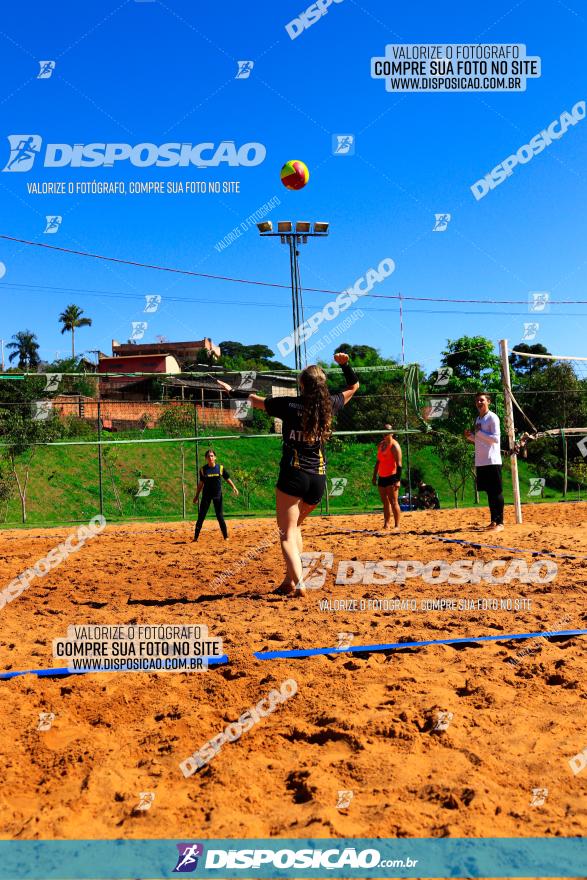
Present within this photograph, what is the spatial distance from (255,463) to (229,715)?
81.2ft

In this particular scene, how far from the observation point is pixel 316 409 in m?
5.86

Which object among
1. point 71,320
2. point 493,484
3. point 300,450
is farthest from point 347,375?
point 71,320

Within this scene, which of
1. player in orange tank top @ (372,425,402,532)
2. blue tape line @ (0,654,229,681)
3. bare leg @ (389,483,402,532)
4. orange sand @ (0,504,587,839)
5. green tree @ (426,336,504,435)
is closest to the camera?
orange sand @ (0,504,587,839)

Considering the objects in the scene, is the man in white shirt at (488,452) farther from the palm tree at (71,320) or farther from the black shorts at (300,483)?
the palm tree at (71,320)

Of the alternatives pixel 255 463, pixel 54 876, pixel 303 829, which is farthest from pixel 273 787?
pixel 255 463

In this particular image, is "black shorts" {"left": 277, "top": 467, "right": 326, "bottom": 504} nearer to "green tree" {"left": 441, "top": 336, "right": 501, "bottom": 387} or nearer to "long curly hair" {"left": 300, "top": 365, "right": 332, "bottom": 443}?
"long curly hair" {"left": 300, "top": 365, "right": 332, "bottom": 443}

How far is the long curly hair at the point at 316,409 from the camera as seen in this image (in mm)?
5859

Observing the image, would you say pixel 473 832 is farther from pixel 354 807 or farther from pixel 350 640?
pixel 350 640

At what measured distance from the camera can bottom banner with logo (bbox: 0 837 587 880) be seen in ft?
7.23

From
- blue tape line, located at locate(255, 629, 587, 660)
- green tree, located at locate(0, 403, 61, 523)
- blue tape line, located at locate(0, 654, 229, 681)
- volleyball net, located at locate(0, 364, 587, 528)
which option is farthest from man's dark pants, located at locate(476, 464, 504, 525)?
green tree, located at locate(0, 403, 61, 523)

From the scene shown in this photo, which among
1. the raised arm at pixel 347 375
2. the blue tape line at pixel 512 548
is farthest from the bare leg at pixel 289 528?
the blue tape line at pixel 512 548

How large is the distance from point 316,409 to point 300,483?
64cm

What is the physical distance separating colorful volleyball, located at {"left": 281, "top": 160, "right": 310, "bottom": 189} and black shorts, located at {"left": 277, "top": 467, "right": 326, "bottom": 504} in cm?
1076

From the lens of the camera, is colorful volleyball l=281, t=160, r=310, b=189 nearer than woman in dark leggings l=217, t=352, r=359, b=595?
No
